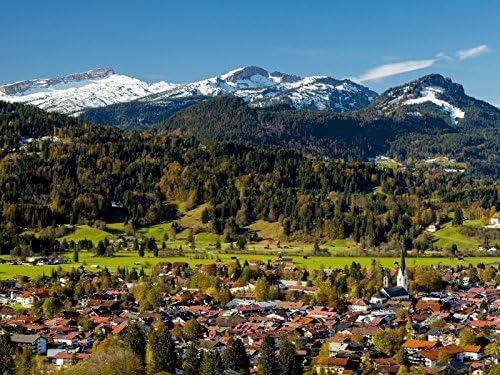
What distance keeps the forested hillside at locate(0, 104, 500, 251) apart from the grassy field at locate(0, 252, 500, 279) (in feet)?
47.8

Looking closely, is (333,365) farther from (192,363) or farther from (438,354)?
(192,363)

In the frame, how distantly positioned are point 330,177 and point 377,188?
10539 millimetres

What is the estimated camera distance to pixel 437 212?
149 meters

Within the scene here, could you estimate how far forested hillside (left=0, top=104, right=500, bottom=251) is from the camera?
144125mm

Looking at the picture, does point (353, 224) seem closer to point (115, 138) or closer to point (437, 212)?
point (437, 212)

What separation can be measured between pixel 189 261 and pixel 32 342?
53.9 m

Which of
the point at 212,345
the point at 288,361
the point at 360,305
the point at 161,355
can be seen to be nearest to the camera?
the point at 288,361

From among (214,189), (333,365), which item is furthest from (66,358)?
(214,189)

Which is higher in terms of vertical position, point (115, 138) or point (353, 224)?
point (115, 138)

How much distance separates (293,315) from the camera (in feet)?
253

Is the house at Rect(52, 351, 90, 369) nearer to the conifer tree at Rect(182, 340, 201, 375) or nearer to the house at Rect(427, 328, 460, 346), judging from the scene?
the conifer tree at Rect(182, 340, 201, 375)

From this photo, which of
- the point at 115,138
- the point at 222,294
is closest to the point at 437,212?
the point at 222,294

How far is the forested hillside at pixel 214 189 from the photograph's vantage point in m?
144

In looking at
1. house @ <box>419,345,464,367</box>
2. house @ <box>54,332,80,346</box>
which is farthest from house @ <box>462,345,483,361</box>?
house @ <box>54,332,80,346</box>
